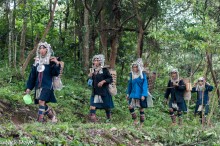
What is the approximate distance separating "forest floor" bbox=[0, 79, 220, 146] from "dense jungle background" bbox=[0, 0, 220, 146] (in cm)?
2

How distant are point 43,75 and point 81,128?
1668mm

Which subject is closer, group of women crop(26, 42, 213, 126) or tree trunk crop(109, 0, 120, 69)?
group of women crop(26, 42, 213, 126)

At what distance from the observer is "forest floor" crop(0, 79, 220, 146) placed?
232 inches

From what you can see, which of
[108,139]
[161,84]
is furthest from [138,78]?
[161,84]

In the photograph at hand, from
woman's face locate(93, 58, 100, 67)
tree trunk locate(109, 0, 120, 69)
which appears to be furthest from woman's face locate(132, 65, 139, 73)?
tree trunk locate(109, 0, 120, 69)

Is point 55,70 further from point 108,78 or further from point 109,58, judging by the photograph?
point 109,58

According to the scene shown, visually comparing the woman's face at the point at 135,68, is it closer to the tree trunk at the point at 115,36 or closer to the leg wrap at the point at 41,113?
the leg wrap at the point at 41,113

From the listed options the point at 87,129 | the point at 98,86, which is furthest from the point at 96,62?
the point at 87,129

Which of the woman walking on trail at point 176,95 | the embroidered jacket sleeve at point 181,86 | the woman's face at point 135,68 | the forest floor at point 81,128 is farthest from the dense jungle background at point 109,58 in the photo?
the woman's face at point 135,68

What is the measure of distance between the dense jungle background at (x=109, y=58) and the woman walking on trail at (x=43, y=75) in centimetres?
61

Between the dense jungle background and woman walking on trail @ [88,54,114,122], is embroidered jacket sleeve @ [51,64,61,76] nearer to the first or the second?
the dense jungle background

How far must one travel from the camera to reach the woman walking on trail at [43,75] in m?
8.24

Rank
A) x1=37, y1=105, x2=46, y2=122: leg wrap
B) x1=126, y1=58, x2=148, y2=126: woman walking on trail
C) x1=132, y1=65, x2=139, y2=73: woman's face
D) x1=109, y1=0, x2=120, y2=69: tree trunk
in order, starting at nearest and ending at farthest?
x1=37, y1=105, x2=46, y2=122: leg wrap
x1=126, y1=58, x2=148, y2=126: woman walking on trail
x1=132, y1=65, x2=139, y2=73: woman's face
x1=109, y1=0, x2=120, y2=69: tree trunk

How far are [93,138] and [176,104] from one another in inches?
205
